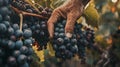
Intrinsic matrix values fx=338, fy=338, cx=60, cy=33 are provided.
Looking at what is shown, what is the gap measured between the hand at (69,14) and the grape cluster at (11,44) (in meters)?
0.21

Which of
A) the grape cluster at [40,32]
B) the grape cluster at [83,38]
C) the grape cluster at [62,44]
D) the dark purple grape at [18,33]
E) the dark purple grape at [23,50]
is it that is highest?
the grape cluster at [83,38]

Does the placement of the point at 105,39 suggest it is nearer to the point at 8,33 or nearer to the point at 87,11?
the point at 87,11

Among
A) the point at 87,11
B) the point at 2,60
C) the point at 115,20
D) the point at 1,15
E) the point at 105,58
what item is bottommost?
the point at 2,60

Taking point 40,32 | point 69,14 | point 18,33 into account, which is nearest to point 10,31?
point 18,33

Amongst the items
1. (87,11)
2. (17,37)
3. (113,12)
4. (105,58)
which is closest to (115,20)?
(113,12)

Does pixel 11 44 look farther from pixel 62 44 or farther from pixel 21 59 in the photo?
pixel 62 44

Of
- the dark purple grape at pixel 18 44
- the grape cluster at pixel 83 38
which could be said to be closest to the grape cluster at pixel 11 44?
the dark purple grape at pixel 18 44

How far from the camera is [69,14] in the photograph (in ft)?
4.49

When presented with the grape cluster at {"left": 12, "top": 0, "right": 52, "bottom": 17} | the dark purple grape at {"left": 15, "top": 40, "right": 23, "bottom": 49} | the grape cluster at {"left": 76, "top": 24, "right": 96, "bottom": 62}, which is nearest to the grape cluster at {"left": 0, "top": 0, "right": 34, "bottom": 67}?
the dark purple grape at {"left": 15, "top": 40, "right": 23, "bottom": 49}

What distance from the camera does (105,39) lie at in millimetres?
4250

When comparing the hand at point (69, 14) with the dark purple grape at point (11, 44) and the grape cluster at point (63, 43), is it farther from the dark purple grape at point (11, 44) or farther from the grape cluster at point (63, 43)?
the dark purple grape at point (11, 44)

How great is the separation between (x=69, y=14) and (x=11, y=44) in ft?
1.29

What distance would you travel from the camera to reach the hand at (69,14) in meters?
1.29

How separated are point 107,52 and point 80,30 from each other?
2.42 metres
